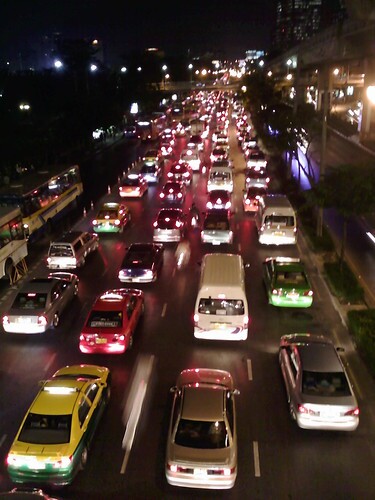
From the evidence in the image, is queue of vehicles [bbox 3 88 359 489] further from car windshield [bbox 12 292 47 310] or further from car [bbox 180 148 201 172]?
car [bbox 180 148 201 172]

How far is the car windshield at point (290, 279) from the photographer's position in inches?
790

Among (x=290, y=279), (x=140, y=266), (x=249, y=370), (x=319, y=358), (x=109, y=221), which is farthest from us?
(x=109, y=221)

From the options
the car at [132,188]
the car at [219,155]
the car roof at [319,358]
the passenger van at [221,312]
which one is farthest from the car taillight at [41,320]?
the car at [219,155]

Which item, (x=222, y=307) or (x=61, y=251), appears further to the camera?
(x=61, y=251)

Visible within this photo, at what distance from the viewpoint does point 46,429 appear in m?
11.5

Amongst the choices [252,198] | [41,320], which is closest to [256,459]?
[41,320]

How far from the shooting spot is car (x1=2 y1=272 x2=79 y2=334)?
18203 mm

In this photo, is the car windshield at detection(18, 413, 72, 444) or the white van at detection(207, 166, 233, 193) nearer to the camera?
the car windshield at detection(18, 413, 72, 444)

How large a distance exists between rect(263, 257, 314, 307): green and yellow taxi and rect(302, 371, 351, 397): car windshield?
654cm

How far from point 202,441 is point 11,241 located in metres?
16.1

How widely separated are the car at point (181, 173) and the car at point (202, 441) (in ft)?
103

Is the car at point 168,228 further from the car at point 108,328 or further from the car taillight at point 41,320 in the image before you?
the car taillight at point 41,320

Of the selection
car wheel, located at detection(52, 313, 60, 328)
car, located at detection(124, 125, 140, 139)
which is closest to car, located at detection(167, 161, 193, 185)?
car wheel, located at detection(52, 313, 60, 328)

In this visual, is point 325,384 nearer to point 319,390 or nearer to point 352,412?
point 319,390
